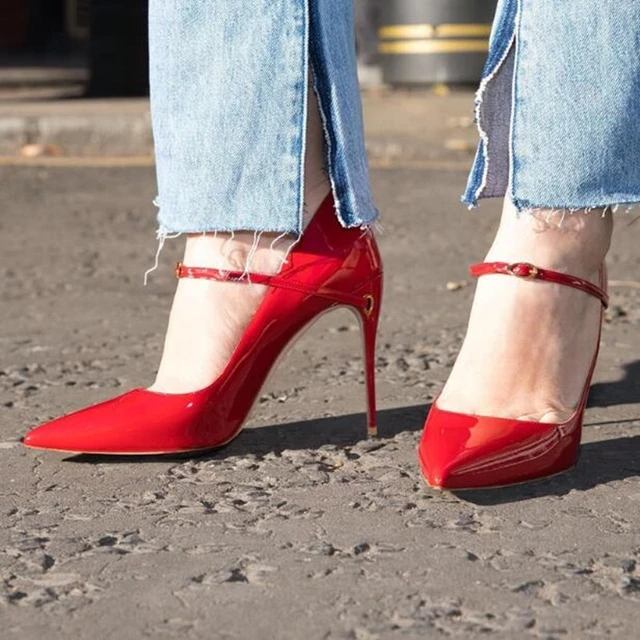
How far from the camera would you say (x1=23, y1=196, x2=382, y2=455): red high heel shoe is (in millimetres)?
1592

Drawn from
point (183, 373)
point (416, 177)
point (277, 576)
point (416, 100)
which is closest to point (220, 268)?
point (183, 373)

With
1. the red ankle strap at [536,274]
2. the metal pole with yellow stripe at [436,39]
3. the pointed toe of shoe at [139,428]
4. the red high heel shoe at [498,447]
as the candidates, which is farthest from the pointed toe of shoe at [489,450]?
the metal pole with yellow stripe at [436,39]

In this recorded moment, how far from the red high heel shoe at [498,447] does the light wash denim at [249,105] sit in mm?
270

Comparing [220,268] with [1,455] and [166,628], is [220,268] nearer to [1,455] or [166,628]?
[1,455]

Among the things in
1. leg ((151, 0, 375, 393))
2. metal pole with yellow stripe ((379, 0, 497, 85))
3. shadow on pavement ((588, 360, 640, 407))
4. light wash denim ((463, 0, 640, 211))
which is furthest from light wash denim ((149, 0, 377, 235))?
metal pole with yellow stripe ((379, 0, 497, 85))

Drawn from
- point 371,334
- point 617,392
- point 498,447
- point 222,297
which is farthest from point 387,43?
point 498,447

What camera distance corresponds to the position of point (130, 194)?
14.4 feet

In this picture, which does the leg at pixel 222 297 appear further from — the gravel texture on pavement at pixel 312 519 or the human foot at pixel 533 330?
the human foot at pixel 533 330

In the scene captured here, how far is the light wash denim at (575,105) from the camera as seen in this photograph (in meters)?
1.46

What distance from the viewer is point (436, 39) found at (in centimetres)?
681

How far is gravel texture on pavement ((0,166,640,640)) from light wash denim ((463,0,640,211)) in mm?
323

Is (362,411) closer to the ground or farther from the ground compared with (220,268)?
closer to the ground

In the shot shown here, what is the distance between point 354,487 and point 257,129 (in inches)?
17.1

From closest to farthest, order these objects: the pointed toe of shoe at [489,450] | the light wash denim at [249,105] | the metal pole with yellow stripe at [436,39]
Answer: the pointed toe of shoe at [489,450]
the light wash denim at [249,105]
the metal pole with yellow stripe at [436,39]
